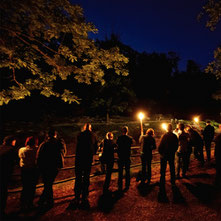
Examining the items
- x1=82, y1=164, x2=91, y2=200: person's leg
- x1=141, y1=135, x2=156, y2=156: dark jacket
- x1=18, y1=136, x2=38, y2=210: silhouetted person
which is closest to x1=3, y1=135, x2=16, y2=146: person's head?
x1=18, y1=136, x2=38, y2=210: silhouetted person

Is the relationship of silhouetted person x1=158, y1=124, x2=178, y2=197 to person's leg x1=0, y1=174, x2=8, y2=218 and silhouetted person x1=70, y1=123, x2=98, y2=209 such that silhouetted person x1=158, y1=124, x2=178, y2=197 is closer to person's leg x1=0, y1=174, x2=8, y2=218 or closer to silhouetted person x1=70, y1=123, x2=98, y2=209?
silhouetted person x1=70, y1=123, x2=98, y2=209

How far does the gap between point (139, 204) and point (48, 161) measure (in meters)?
2.77

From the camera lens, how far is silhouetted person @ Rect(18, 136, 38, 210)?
3.67 m

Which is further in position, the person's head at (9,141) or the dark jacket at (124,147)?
the dark jacket at (124,147)

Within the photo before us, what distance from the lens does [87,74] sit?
18.9 ft

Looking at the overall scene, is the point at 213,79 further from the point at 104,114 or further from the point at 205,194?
the point at 205,194

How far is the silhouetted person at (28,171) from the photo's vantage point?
3672mm

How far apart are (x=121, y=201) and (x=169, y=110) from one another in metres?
28.8

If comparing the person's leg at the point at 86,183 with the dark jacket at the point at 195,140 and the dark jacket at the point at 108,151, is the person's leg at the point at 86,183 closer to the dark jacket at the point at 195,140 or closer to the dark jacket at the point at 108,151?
the dark jacket at the point at 108,151

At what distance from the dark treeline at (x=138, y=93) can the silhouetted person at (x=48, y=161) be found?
1138 cm

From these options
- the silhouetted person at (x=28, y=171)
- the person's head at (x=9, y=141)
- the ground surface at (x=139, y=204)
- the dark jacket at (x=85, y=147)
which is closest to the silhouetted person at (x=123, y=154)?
the ground surface at (x=139, y=204)

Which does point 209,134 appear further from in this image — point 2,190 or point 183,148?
point 2,190

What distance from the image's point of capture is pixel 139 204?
3971 millimetres

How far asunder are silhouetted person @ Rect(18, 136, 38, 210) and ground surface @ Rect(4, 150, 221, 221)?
30 cm
